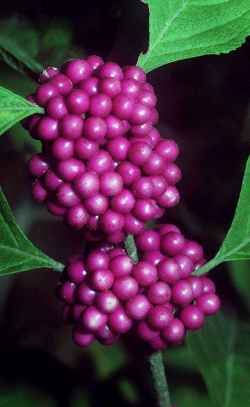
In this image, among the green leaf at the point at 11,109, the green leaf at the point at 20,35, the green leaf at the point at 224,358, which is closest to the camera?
the green leaf at the point at 11,109

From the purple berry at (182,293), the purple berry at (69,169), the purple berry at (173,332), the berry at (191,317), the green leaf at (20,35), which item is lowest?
the purple berry at (173,332)

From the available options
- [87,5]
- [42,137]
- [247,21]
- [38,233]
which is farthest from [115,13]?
[38,233]

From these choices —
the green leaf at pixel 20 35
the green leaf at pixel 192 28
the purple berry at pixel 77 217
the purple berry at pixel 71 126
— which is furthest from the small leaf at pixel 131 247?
the green leaf at pixel 20 35

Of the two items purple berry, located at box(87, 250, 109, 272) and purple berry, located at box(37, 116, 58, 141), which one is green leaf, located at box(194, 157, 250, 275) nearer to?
purple berry, located at box(87, 250, 109, 272)

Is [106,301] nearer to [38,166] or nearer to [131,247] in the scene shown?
[131,247]

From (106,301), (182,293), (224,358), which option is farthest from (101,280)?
(224,358)

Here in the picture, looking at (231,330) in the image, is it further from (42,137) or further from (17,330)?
(42,137)

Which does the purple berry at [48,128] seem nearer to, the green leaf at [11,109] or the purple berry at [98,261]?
the green leaf at [11,109]
